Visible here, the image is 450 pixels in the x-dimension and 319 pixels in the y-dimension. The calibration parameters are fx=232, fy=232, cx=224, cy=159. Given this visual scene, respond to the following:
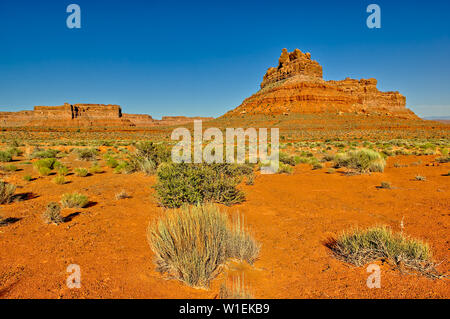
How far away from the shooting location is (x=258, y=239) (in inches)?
168

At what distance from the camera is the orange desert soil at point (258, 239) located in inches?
111

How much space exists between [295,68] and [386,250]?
9052 centimetres

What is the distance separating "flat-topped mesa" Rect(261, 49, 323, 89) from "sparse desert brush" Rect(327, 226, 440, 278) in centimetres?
8176

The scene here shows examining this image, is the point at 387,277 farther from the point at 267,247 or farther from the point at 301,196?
the point at 301,196

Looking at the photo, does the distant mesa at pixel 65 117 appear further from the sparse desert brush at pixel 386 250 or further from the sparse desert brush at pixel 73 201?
the sparse desert brush at pixel 386 250

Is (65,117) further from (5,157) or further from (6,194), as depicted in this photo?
(6,194)

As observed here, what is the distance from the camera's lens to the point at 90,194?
24.0 ft

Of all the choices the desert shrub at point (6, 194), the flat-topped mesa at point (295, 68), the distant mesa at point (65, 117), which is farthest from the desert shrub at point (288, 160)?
the distant mesa at point (65, 117)

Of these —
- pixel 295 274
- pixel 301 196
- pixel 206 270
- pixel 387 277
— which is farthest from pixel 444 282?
pixel 301 196

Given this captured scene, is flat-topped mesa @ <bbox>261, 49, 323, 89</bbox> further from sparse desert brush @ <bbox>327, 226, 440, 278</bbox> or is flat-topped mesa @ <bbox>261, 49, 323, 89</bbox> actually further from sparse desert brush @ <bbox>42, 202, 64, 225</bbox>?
sparse desert brush @ <bbox>42, 202, 64, 225</bbox>

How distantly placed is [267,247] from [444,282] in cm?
225

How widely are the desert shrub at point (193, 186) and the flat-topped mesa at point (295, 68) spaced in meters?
79.3

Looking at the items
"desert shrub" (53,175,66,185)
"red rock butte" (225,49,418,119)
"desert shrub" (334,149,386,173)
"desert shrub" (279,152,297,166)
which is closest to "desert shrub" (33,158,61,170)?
"desert shrub" (53,175,66,185)
